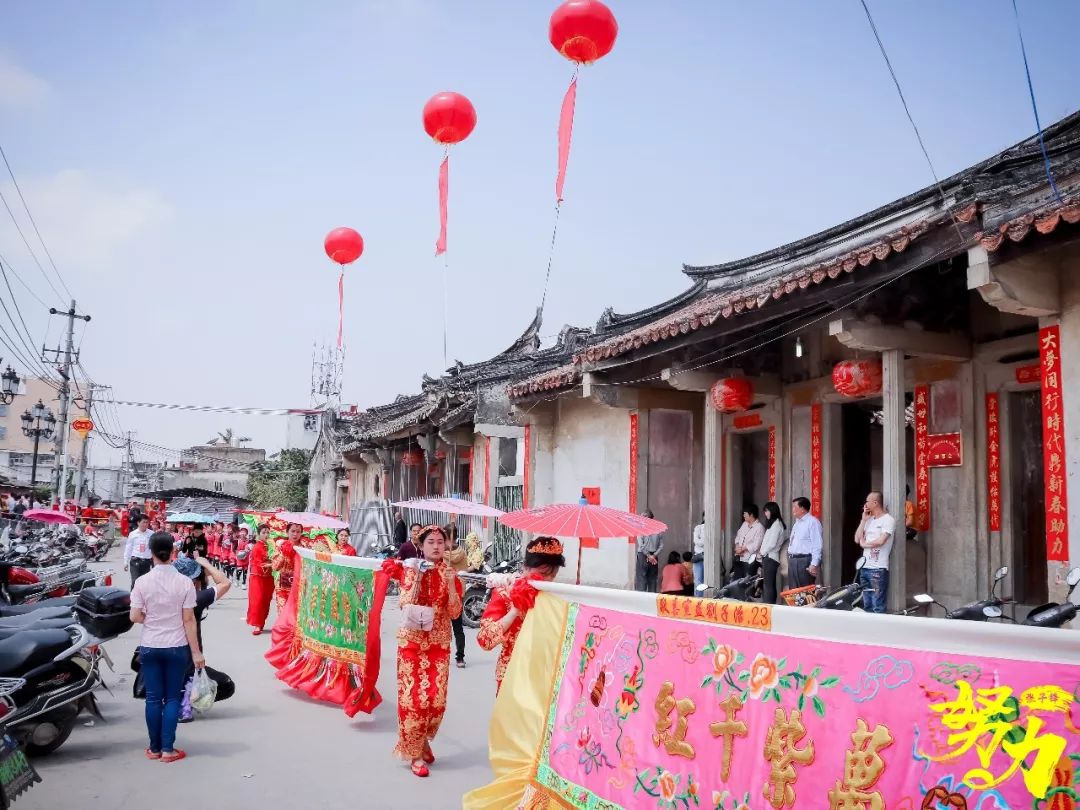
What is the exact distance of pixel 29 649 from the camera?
17.9ft

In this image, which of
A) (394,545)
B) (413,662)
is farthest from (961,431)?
(394,545)

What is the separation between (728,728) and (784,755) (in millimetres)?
309

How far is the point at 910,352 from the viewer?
8.87 m

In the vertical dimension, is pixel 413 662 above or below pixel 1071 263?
below

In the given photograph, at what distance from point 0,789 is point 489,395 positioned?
13.5 metres

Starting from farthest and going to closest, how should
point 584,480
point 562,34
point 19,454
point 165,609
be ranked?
point 19,454, point 584,480, point 562,34, point 165,609

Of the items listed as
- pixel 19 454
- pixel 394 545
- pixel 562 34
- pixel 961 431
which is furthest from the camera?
pixel 19 454

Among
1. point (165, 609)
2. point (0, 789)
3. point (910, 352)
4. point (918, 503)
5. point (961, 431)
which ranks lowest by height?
point (0, 789)

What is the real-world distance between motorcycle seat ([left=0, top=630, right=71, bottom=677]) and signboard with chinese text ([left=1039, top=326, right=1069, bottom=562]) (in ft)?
24.5

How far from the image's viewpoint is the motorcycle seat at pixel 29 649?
17.7ft

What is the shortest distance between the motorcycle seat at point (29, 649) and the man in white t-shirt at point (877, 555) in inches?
267

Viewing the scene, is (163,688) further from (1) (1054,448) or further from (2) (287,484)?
(2) (287,484)

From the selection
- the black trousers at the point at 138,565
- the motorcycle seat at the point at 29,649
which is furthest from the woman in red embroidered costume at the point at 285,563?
the motorcycle seat at the point at 29,649

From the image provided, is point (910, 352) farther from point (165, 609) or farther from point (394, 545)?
point (394, 545)
